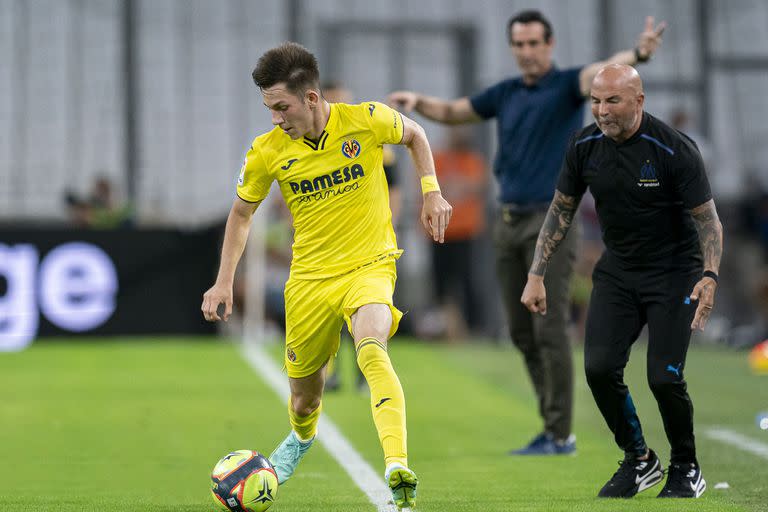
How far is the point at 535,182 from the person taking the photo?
8.41 m

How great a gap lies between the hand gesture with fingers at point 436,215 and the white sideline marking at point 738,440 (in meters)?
3.15

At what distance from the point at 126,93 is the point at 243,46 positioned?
181 cm

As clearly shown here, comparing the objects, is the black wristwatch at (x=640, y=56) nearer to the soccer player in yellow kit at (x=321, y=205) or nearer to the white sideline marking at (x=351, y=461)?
A: the soccer player in yellow kit at (x=321, y=205)

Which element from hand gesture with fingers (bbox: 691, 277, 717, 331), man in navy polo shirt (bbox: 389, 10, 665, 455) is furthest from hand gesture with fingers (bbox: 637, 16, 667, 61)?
hand gesture with fingers (bbox: 691, 277, 717, 331)

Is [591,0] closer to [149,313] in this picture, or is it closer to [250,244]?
[250,244]

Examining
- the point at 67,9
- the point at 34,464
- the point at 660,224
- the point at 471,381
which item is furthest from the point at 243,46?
the point at 660,224

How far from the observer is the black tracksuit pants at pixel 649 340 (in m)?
6.43

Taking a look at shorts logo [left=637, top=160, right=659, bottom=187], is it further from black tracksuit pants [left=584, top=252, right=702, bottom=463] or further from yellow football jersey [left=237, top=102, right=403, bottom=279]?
yellow football jersey [left=237, top=102, right=403, bottom=279]

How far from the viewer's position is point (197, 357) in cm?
1516

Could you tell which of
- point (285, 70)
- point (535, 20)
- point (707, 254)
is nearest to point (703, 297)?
point (707, 254)

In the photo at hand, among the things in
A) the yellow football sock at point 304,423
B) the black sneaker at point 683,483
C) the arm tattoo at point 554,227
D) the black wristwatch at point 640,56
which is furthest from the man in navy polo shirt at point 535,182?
the yellow football sock at point 304,423

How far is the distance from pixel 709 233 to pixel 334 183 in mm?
1734

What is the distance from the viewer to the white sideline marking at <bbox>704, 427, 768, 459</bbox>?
8.47 meters

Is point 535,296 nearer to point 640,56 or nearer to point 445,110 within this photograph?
point 640,56
